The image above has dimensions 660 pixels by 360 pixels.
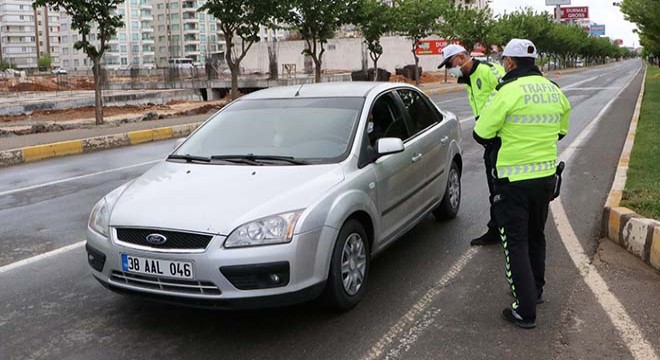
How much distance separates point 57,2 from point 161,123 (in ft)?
13.8

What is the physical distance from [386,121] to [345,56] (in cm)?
7139

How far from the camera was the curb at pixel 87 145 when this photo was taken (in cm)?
1266

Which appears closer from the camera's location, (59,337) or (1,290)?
(59,337)

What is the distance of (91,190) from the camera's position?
9039 mm

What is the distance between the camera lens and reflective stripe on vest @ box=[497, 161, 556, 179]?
399cm

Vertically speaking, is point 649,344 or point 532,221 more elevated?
point 532,221

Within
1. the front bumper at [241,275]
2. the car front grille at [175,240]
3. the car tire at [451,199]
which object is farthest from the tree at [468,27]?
the car front grille at [175,240]

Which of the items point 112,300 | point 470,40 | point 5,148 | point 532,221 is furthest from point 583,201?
point 470,40

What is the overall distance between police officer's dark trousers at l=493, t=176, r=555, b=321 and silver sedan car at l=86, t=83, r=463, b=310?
936 mm

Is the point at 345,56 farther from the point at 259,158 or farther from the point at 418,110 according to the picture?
the point at 259,158

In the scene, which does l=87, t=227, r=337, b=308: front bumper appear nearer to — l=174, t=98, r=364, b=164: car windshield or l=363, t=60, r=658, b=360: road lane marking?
l=363, t=60, r=658, b=360: road lane marking

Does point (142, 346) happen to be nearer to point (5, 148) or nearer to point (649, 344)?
point (649, 344)

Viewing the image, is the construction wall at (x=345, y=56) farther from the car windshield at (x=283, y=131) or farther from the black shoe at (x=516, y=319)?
the black shoe at (x=516, y=319)

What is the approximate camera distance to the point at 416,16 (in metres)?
39.1
